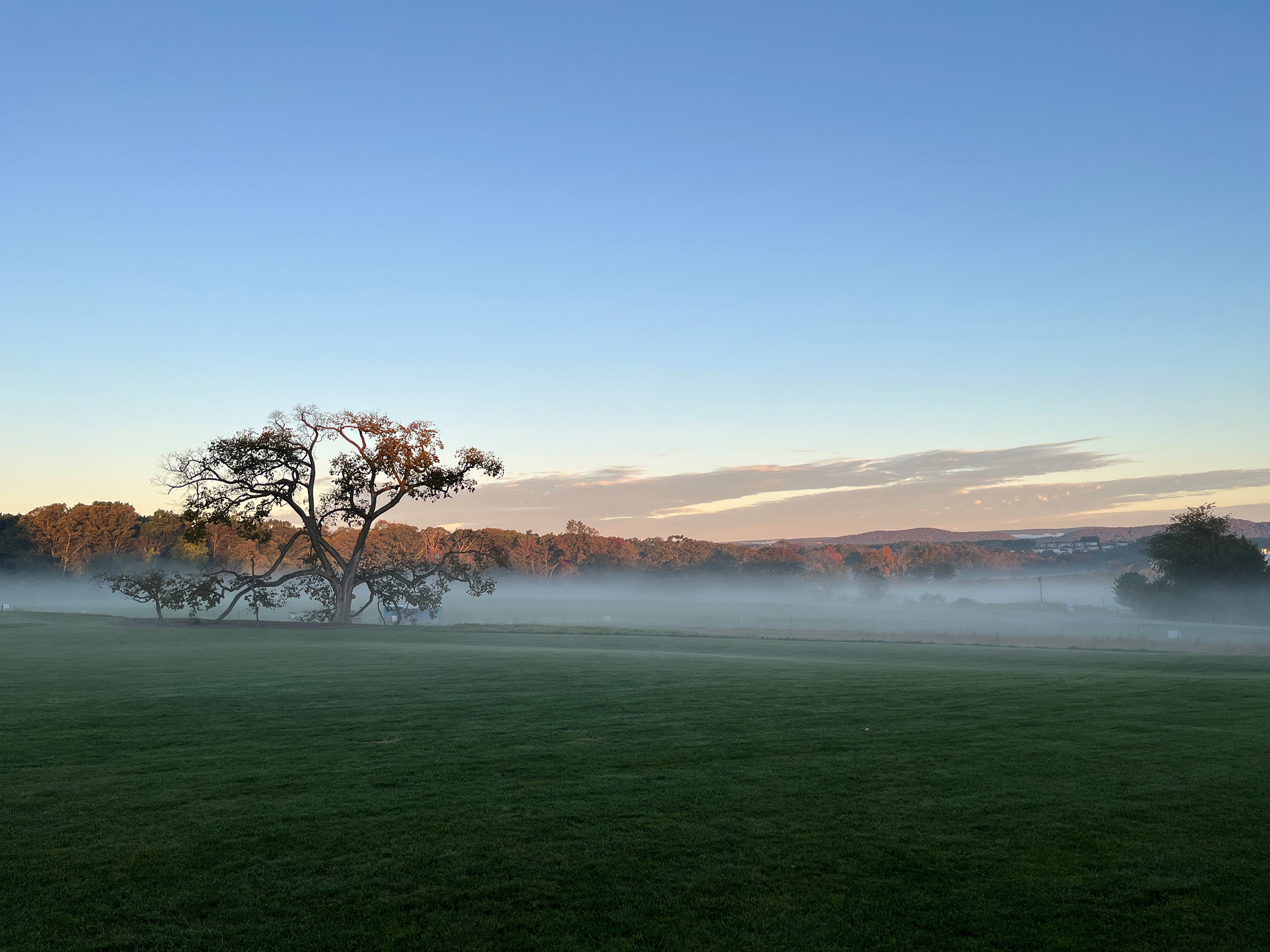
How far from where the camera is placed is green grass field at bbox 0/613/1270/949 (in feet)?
17.8

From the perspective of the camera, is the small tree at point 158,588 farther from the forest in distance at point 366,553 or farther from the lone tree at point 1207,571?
the lone tree at point 1207,571

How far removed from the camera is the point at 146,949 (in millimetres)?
5109

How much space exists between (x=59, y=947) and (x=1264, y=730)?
13296mm

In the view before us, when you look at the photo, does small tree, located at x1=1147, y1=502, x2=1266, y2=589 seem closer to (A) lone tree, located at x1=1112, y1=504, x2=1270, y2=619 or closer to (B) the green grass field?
(A) lone tree, located at x1=1112, y1=504, x2=1270, y2=619

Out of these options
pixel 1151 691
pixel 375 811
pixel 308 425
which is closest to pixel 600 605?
pixel 308 425

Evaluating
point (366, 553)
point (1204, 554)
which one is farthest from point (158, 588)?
point (1204, 554)

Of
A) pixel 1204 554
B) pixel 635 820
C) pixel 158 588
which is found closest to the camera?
pixel 635 820

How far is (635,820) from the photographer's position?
7402mm

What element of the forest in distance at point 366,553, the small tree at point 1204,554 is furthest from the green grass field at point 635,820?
the small tree at point 1204,554

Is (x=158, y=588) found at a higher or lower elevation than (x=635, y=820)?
higher

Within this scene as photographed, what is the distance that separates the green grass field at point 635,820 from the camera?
5.44 metres

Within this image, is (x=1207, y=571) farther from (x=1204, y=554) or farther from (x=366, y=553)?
(x=366, y=553)

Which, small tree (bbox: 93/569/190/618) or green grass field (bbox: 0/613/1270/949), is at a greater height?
small tree (bbox: 93/569/190/618)

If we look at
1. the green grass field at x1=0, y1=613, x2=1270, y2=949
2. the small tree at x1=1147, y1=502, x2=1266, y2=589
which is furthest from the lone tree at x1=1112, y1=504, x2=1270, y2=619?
the green grass field at x1=0, y1=613, x2=1270, y2=949
